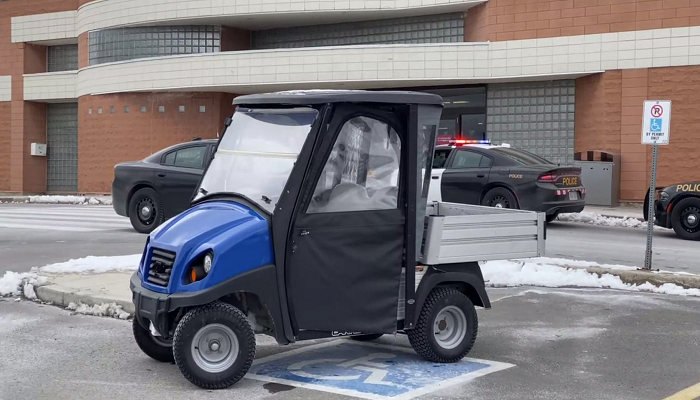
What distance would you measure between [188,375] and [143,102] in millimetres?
25689

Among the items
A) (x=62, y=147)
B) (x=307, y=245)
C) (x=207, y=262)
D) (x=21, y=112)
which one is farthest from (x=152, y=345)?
(x=21, y=112)

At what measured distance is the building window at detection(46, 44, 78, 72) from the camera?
118ft

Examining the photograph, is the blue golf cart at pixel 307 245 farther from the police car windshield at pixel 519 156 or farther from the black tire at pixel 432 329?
the police car windshield at pixel 519 156

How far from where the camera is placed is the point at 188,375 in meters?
6.01

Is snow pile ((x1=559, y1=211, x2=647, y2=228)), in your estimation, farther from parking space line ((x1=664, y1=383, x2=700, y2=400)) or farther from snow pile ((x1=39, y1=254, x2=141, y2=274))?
parking space line ((x1=664, y1=383, x2=700, y2=400))

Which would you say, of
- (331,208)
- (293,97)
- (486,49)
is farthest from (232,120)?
(486,49)

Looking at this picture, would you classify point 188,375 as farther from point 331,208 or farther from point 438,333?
point 438,333

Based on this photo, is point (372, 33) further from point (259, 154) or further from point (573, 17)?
point (259, 154)

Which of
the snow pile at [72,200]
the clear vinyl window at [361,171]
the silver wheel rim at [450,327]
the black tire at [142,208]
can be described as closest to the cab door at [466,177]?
the black tire at [142,208]

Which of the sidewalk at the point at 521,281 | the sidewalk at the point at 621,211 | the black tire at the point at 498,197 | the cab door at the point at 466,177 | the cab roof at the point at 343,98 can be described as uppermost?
the cab roof at the point at 343,98

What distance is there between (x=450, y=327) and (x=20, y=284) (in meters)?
5.52

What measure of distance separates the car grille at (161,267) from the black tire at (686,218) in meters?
12.0

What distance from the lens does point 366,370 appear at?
6.70m

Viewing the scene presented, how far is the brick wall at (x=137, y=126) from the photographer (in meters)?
30.1
